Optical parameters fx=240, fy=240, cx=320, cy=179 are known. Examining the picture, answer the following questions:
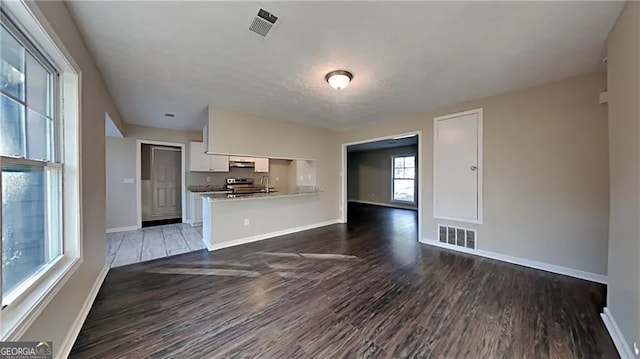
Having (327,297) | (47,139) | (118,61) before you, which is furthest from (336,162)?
(47,139)

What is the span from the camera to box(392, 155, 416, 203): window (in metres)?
8.60

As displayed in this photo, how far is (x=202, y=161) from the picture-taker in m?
5.93

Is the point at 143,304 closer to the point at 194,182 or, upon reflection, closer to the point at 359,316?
the point at 359,316

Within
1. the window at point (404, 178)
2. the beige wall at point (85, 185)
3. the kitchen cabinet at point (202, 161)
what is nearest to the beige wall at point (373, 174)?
the window at point (404, 178)

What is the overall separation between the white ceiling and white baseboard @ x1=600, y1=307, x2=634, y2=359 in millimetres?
2300

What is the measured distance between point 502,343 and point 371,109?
338 cm

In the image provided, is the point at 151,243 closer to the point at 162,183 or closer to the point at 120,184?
the point at 120,184

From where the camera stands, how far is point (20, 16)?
1225 millimetres

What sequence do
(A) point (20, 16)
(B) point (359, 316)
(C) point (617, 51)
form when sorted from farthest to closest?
(B) point (359, 316) < (C) point (617, 51) < (A) point (20, 16)

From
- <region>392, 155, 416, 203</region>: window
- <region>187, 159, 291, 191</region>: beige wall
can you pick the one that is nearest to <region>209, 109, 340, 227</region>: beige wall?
<region>187, 159, 291, 191</region>: beige wall

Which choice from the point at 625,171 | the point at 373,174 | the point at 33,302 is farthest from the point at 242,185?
the point at 625,171

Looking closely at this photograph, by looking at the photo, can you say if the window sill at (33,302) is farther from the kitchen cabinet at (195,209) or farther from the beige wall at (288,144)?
the kitchen cabinet at (195,209)

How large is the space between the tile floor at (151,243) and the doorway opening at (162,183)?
851mm

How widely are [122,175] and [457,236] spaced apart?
6.72 metres
